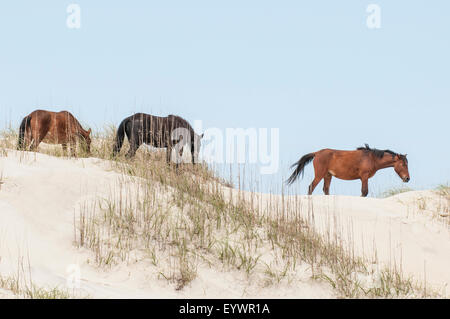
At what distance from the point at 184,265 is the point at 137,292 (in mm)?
637

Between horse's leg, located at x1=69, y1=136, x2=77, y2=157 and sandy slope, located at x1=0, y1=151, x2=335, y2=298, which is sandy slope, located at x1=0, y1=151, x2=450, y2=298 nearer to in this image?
sandy slope, located at x1=0, y1=151, x2=335, y2=298

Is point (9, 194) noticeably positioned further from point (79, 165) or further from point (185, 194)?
Answer: point (185, 194)

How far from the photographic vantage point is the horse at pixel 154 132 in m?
10.3

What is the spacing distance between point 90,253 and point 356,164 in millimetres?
7362

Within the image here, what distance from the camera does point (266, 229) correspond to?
295 inches

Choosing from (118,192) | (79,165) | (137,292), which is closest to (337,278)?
(137,292)

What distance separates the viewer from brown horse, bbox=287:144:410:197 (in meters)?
12.5

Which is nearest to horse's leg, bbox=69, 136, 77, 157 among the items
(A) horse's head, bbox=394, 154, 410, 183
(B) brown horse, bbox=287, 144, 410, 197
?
(B) brown horse, bbox=287, 144, 410, 197

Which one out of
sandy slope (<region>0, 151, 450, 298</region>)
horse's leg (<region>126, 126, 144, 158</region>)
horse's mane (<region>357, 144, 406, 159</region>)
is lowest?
sandy slope (<region>0, 151, 450, 298</region>)

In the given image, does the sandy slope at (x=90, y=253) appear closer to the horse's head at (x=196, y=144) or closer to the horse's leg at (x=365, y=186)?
the horse's leg at (x=365, y=186)

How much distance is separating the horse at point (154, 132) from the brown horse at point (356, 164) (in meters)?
3.00

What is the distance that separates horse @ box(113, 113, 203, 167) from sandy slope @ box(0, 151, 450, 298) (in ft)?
4.17

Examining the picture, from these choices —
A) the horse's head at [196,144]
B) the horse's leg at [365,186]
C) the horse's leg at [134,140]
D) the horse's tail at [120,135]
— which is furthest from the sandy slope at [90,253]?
the horse's head at [196,144]

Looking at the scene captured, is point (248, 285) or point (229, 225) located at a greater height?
point (229, 225)
